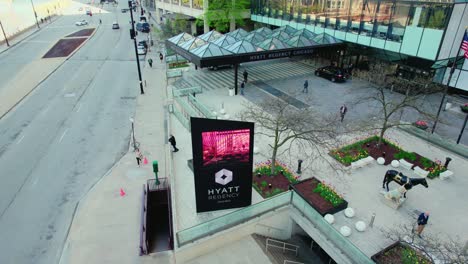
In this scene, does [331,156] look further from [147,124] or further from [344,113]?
[147,124]

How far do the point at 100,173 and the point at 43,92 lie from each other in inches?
683

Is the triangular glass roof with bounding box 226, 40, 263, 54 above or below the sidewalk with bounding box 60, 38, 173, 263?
above

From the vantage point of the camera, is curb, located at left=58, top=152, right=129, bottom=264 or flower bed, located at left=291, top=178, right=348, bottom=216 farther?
flower bed, located at left=291, top=178, right=348, bottom=216

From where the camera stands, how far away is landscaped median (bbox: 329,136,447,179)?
1723 cm

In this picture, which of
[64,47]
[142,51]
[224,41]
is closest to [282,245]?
[224,41]

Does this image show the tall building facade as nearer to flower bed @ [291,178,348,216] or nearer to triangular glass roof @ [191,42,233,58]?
triangular glass roof @ [191,42,233,58]

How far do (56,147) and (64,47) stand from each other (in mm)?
34193

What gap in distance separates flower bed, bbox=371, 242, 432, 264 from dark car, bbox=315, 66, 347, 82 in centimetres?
2243

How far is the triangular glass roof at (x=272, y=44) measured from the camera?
29.0m

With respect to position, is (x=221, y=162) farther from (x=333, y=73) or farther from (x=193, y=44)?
(x=333, y=73)

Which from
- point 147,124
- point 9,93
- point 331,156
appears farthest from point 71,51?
point 331,156

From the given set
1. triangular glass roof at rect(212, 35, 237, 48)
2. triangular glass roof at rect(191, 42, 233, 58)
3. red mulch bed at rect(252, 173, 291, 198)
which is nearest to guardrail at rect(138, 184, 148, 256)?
red mulch bed at rect(252, 173, 291, 198)

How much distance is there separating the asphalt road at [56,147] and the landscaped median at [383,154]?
572 inches

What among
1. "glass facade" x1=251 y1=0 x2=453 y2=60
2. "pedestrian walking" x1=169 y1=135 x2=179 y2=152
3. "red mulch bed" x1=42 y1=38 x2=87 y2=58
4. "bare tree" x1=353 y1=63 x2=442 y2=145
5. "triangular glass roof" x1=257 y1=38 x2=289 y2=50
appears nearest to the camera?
"pedestrian walking" x1=169 y1=135 x2=179 y2=152
